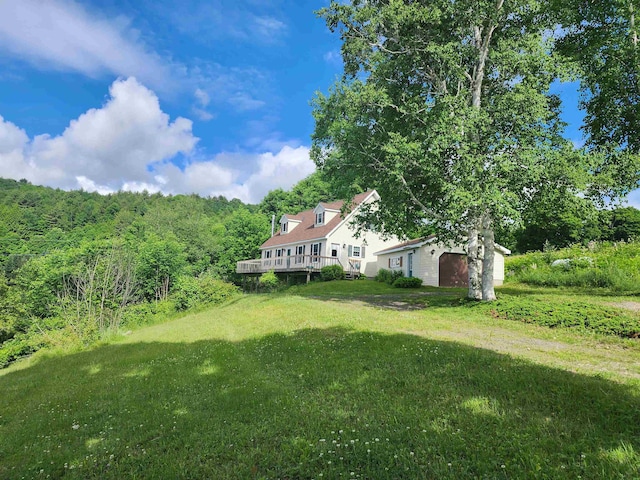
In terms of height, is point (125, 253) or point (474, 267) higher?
point (125, 253)

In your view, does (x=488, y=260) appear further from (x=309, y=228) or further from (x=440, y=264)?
(x=309, y=228)

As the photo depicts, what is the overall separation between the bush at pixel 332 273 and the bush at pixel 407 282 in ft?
23.2

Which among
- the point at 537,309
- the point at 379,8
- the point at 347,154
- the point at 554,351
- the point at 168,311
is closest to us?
the point at 554,351

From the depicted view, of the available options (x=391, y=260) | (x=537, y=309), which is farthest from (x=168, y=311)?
(x=537, y=309)

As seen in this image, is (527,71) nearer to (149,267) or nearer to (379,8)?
(379,8)

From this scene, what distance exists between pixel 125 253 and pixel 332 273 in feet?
55.3

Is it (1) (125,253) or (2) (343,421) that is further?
(1) (125,253)

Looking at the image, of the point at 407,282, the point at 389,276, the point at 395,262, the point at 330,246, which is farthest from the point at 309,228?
the point at 407,282

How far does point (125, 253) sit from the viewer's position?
102 feet

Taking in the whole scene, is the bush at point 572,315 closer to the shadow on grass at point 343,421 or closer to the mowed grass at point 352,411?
the mowed grass at point 352,411

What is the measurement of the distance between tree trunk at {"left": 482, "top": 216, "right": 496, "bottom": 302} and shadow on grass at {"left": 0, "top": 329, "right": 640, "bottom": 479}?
721 cm

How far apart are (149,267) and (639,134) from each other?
1481 inches

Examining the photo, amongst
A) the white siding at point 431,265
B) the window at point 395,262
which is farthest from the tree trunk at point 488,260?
the window at point 395,262

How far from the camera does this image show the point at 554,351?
25.4 feet
